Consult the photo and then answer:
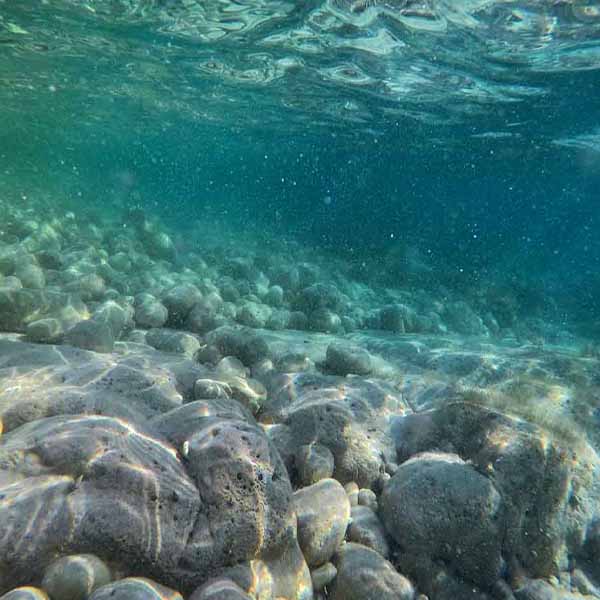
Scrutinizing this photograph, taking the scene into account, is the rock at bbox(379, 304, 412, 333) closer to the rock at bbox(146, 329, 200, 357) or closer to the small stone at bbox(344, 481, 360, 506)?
the rock at bbox(146, 329, 200, 357)

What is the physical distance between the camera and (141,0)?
13.5 m

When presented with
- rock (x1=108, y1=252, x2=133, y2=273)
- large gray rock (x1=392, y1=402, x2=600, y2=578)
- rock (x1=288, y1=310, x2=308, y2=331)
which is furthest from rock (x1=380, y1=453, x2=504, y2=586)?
rock (x1=108, y1=252, x2=133, y2=273)

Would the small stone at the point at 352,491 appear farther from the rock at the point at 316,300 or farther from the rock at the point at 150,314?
the rock at the point at 316,300

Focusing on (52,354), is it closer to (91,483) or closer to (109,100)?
(91,483)

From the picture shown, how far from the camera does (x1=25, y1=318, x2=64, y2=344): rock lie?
6613mm

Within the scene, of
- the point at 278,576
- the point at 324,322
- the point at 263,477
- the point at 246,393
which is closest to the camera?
the point at 278,576

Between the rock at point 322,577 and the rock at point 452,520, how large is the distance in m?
0.75

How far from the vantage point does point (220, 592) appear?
2.79 m

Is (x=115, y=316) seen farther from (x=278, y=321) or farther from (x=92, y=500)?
(x=92, y=500)

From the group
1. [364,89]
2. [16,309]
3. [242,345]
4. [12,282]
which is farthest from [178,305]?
[364,89]

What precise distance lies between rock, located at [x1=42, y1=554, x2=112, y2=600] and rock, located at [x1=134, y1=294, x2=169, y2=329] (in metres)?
6.26

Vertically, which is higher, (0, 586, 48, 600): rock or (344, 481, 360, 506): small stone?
(0, 586, 48, 600): rock

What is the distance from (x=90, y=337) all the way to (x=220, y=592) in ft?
15.9

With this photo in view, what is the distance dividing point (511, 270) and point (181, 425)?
108 feet
